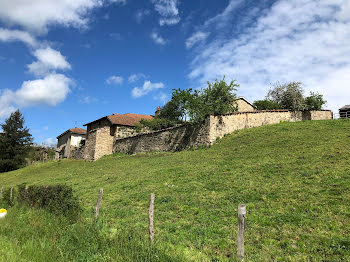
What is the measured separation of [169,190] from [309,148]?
370 inches

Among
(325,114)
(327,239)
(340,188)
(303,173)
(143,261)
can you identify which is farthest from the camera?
(325,114)

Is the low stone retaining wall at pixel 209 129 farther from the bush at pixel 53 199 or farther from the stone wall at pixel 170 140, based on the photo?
the bush at pixel 53 199

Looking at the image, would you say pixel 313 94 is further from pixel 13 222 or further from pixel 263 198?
pixel 13 222

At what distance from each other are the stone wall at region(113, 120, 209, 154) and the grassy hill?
7141 millimetres

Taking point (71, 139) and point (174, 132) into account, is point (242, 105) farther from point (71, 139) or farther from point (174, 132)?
point (71, 139)

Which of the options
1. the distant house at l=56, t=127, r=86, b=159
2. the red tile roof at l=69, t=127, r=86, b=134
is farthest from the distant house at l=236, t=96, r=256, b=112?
the red tile roof at l=69, t=127, r=86, b=134

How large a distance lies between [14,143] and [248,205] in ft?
150

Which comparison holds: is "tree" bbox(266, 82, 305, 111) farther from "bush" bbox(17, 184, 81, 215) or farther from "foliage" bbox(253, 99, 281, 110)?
"bush" bbox(17, 184, 81, 215)

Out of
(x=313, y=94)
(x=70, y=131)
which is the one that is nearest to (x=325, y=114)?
(x=313, y=94)

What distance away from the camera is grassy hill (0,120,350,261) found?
5.87 meters

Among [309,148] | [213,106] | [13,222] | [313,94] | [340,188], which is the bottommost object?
[13,222]

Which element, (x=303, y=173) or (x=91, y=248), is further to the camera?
(x=303, y=173)

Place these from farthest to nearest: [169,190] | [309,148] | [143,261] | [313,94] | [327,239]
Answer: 1. [313,94]
2. [309,148]
3. [169,190]
4. [327,239]
5. [143,261]

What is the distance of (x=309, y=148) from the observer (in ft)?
48.2
